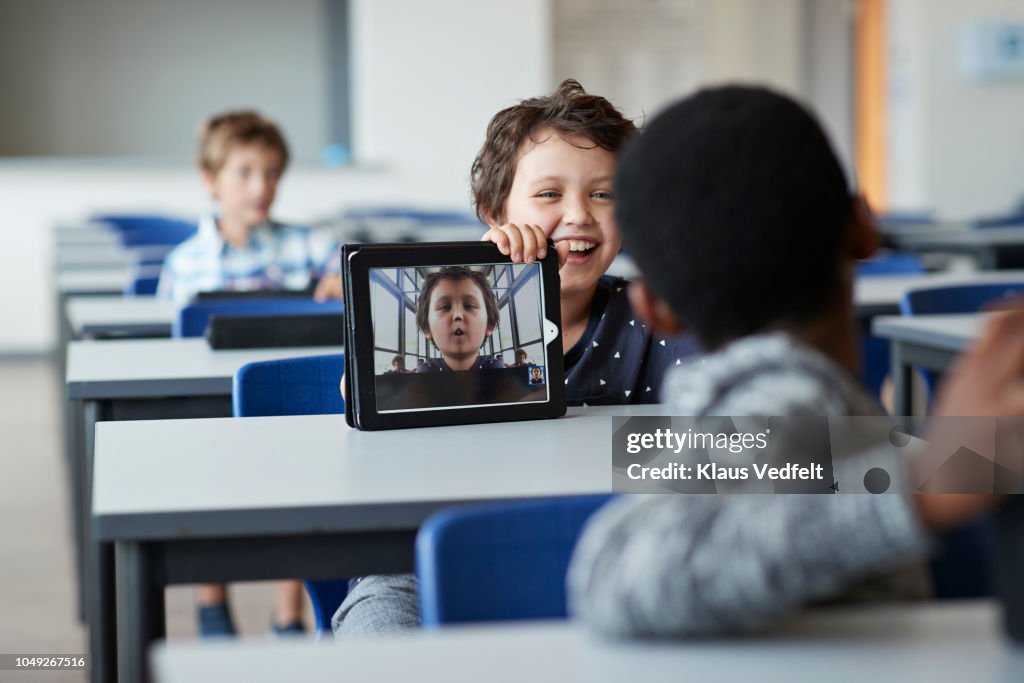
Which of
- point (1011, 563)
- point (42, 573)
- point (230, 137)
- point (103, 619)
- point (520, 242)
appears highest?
point (230, 137)

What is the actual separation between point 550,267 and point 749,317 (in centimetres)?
83

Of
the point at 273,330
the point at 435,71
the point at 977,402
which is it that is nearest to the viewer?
the point at 977,402

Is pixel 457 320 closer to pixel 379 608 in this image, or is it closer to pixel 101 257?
pixel 379 608

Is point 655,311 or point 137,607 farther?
point 137,607

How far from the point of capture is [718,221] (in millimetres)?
769

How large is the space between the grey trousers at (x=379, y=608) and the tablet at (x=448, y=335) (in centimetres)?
18

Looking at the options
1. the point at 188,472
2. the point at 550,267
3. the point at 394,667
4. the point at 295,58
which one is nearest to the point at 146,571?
the point at 188,472

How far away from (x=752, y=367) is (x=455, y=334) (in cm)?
82

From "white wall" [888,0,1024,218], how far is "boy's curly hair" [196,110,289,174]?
5.72m

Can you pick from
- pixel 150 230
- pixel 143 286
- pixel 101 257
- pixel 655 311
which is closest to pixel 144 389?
pixel 655 311

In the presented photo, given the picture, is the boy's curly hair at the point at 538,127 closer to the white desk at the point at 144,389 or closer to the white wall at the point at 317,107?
the white desk at the point at 144,389

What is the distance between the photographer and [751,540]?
28.3 inches

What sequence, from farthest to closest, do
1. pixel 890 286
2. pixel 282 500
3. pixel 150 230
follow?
pixel 150 230, pixel 890 286, pixel 282 500

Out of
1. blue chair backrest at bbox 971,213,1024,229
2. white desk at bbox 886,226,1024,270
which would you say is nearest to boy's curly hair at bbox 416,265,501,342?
white desk at bbox 886,226,1024,270
